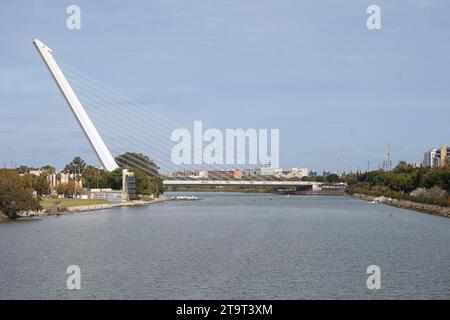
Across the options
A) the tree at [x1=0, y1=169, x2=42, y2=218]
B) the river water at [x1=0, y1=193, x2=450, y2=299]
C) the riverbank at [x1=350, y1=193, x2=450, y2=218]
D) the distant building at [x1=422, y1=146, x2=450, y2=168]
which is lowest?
the river water at [x1=0, y1=193, x2=450, y2=299]

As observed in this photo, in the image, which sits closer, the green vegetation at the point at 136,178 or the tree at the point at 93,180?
the green vegetation at the point at 136,178

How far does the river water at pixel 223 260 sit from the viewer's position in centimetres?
1176

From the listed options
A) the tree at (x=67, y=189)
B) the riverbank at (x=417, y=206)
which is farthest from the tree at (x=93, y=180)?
the riverbank at (x=417, y=206)

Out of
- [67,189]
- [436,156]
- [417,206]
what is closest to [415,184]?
[417,206]

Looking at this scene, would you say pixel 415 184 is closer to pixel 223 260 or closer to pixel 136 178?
pixel 136 178

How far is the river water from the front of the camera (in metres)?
11.8

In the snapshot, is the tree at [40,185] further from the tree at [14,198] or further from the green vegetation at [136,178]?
the tree at [14,198]

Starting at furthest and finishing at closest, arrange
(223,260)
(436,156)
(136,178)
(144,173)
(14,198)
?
(436,156) < (144,173) < (136,178) < (14,198) < (223,260)

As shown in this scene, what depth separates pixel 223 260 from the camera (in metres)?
15.2

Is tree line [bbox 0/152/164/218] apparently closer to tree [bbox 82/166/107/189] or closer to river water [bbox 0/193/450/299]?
tree [bbox 82/166/107/189]

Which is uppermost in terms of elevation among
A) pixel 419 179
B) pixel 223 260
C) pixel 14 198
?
pixel 419 179

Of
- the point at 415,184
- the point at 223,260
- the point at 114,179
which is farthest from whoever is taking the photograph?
the point at 415,184

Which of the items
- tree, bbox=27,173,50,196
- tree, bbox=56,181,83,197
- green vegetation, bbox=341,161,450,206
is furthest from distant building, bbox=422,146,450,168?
tree, bbox=27,173,50,196
